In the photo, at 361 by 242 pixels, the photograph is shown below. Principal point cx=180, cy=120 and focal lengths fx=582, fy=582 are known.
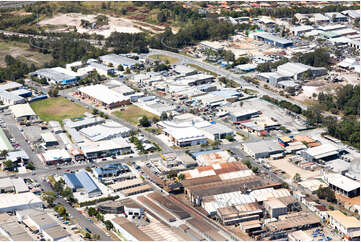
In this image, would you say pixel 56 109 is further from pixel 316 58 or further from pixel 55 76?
pixel 316 58

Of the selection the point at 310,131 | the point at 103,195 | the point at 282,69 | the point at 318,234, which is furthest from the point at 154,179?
the point at 282,69

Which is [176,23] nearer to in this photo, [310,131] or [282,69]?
[282,69]

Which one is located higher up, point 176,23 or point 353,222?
point 176,23

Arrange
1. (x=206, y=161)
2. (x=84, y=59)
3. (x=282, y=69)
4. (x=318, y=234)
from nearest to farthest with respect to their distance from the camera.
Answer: (x=318, y=234), (x=206, y=161), (x=282, y=69), (x=84, y=59)

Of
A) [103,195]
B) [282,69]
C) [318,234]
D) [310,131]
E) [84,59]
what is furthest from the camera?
[84,59]

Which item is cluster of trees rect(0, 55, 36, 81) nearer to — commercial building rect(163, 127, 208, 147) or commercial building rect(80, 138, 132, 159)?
commercial building rect(80, 138, 132, 159)

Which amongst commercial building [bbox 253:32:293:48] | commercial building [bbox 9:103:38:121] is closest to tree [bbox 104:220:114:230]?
commercial building [bbox 9:103:38:121]
